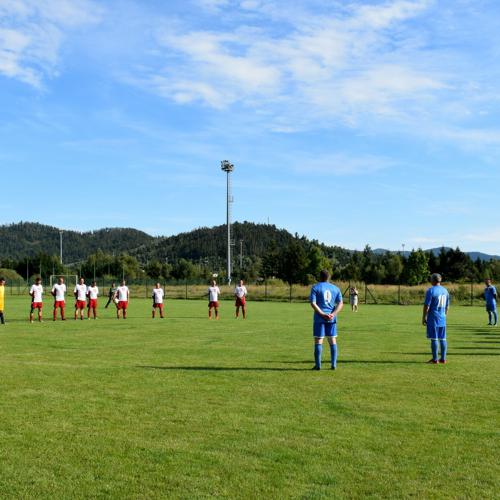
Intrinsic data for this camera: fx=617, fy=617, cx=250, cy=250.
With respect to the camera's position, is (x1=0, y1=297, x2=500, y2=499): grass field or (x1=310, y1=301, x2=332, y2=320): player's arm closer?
(x1=0, y1=297, x2=500, y2=499): grass field

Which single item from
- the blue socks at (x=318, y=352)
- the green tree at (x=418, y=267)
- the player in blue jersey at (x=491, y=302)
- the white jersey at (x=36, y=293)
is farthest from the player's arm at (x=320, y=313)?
the green tree at (x=418, y=267)

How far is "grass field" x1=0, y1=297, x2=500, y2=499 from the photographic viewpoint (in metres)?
5.70

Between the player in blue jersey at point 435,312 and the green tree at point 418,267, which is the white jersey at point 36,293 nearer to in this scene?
the player in blue jersey at point 435,312

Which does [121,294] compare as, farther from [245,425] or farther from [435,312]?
[245,425]

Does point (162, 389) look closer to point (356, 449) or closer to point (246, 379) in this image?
point (246, 379)

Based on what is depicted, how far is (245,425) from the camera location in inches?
307

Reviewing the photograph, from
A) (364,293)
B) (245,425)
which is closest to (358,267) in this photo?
(364,293)

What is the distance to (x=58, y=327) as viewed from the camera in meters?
24.5

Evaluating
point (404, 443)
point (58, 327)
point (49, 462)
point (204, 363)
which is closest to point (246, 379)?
point (204, 363)

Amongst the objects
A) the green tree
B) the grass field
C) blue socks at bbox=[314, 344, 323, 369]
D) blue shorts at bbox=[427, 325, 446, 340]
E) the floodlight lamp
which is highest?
the floodlight lamp

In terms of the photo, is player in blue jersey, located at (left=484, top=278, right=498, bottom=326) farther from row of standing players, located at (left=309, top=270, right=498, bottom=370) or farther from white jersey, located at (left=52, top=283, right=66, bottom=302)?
white jersey, located at (left=52, top=283, right=66, bottom=302)

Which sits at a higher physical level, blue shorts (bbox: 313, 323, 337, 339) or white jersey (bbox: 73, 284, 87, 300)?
white jersey (bbox: 73, 284, 87, 300)

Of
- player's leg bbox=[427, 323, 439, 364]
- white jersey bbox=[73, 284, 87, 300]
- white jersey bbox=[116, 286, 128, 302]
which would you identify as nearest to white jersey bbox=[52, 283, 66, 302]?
white jersey bbox=[73, 284, 87, 300]

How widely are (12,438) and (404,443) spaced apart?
452cm
